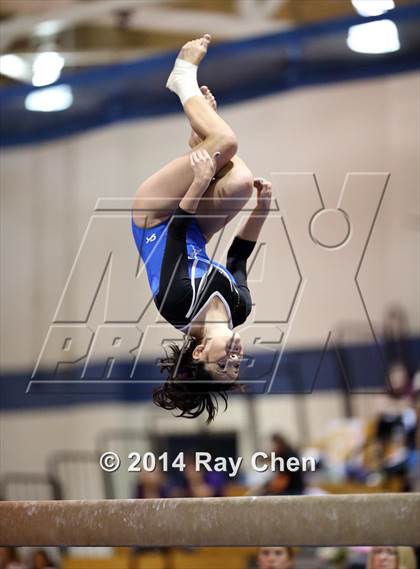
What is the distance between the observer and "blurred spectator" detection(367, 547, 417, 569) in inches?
177

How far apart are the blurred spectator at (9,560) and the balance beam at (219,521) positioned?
71.1 inches

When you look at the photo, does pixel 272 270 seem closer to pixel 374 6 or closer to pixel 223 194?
pixel 223 194

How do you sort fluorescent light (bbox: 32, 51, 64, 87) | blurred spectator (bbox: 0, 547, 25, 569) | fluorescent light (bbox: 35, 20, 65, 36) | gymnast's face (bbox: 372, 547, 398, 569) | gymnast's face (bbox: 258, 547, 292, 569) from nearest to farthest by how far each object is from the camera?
1. gymnast's face (bbox: 372, 547, 398, 569)
2. gymnast's face (bbox: 258, 547, 292, 569)
3. blurred spectator (bbox: 0, 547, 25, 569)
4. fluorescent light (bbox: 32, 51, 64, 87)
5. fluorescent light (bbox: 35, 20, 65, 36)

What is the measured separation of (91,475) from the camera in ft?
28.5

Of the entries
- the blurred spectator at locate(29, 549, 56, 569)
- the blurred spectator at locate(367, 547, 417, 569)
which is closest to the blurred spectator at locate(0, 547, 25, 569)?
the blurred spectator at locate(29, 549, 56, 569)

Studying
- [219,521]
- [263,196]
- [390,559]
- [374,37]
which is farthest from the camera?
[374,37]

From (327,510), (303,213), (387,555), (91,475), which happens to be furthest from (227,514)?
(91,475)

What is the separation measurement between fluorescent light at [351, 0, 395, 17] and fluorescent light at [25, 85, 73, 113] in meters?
2.84

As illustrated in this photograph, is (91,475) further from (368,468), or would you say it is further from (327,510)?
(327,510)

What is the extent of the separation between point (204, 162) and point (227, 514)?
137 centimetres

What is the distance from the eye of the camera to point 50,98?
7.52 metres

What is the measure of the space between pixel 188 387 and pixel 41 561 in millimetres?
1948

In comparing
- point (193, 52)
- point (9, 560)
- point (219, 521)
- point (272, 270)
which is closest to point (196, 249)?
point (193, 52)

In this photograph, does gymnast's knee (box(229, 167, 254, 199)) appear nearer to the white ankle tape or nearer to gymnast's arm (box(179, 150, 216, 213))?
gymnast's arm (box(179, 150, 216, 213))
